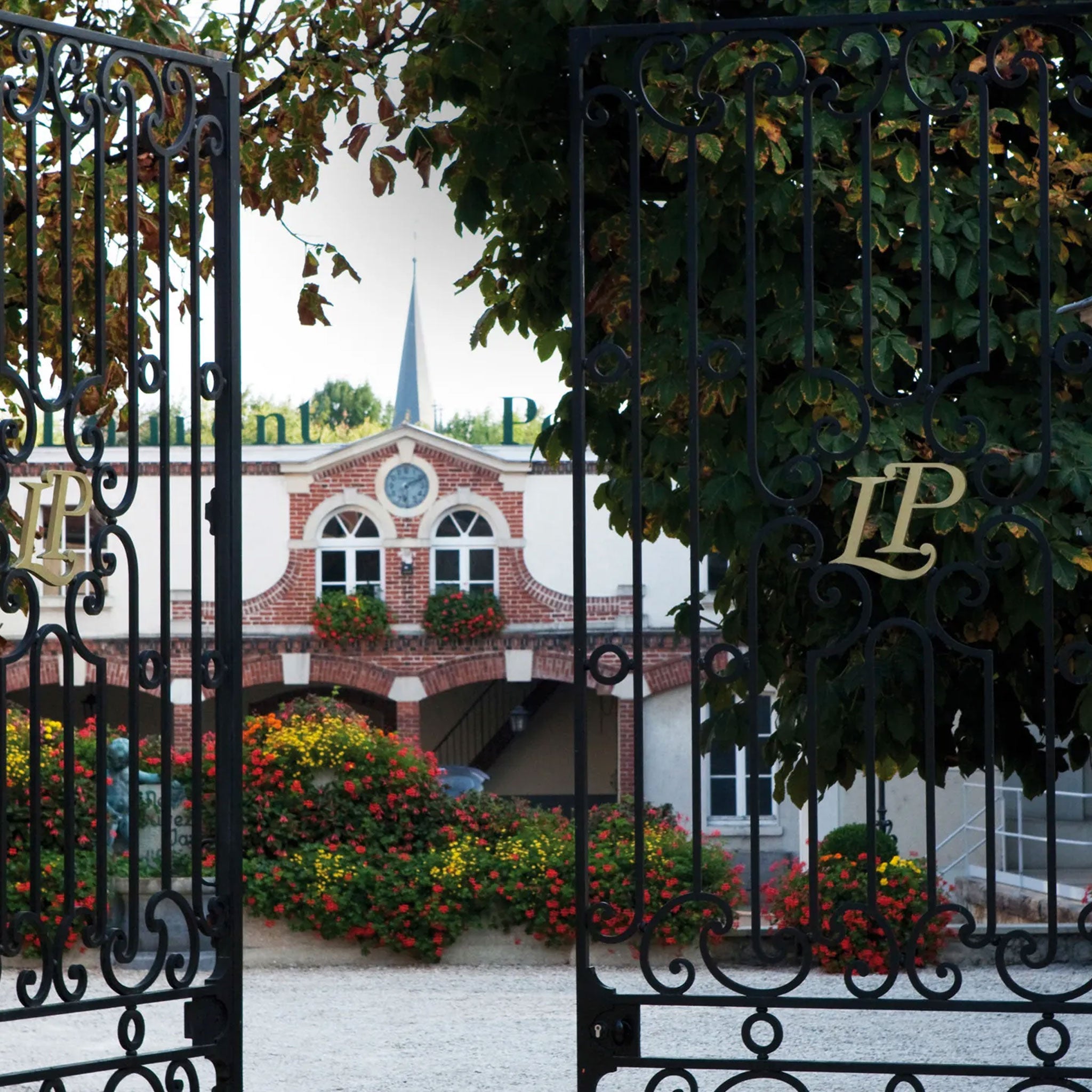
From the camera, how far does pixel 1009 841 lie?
12.5 meters

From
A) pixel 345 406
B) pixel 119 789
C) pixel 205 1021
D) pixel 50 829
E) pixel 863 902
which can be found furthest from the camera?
pixel 345 406

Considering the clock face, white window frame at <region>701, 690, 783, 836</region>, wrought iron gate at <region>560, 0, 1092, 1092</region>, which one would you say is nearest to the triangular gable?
the clock face

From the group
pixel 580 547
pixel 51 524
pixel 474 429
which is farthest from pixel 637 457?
pixel 474 429

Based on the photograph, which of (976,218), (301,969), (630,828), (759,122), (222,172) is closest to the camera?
(222,172)

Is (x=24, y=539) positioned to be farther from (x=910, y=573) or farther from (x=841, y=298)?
(x=841, y=298)

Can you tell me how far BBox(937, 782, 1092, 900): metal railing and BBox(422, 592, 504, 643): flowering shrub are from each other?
21.7 ft

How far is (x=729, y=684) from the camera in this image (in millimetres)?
5301

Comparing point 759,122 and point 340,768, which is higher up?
point 759,122

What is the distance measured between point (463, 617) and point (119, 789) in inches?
357

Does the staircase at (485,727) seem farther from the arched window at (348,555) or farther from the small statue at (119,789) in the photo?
the small statue at (119,789)

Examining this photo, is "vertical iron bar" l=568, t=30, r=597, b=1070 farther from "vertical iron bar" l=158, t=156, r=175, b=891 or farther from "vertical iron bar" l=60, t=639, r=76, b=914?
"vertical iron bar" l=60, t=639, r=76, b=914

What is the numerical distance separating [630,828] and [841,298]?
221 inches

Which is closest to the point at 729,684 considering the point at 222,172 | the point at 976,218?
the point at 976,218

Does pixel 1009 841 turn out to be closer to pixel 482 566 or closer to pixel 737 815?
pixel 737 815
